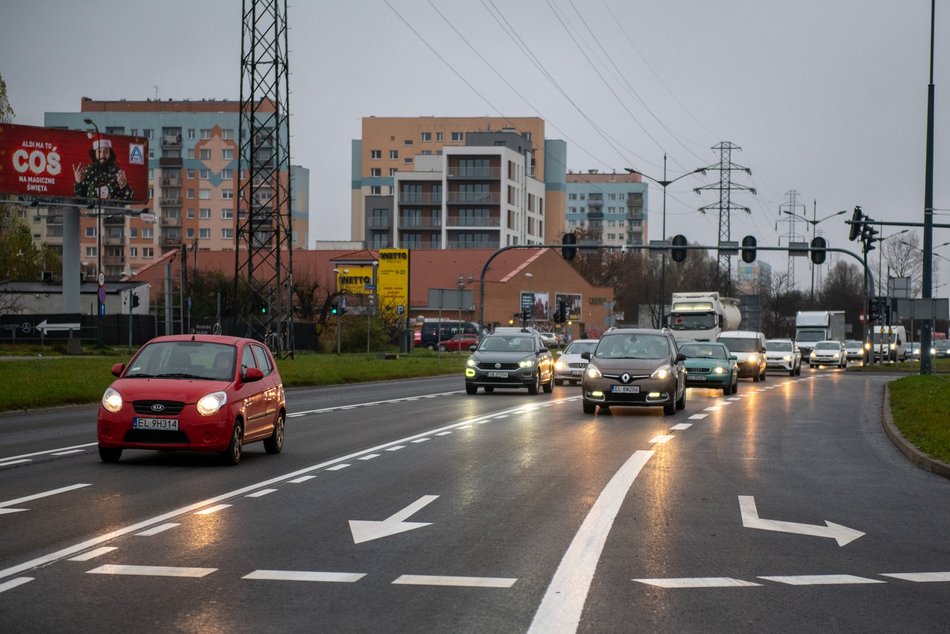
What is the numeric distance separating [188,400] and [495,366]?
20.4m

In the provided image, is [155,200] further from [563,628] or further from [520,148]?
[563,628]

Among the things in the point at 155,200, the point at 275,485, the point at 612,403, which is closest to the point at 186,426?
the point at 275,485

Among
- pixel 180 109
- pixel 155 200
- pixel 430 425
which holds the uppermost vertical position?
pixel 180 109

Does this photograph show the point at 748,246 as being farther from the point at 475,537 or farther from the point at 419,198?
the point at 419,198

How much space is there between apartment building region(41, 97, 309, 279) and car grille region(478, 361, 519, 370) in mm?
111981

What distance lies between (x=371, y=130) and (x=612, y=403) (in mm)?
129226

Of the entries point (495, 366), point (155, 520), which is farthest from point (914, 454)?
point (495, 366)

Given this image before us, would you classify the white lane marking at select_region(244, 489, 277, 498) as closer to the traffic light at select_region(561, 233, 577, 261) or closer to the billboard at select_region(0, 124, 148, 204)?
the traffic light at select_region(561, 233, 577, 261)

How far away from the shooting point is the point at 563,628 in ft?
21.4

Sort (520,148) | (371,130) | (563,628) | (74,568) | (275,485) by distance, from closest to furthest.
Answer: (563,628), (74,568), (275,485), (520,148), (371,130)

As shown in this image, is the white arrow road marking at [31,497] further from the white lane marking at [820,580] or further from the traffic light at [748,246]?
the traffic light at [748,246]

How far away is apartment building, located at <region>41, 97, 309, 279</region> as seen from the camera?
143625mm

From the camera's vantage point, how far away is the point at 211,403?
14.7 m

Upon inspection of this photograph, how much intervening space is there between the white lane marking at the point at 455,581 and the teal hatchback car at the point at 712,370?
→ 95.4 feet
